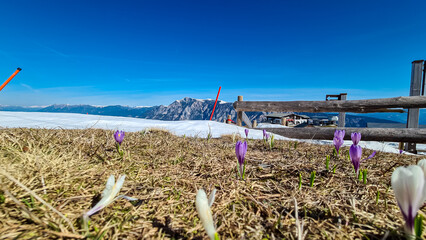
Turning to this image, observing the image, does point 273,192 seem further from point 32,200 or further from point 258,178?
point 32,200

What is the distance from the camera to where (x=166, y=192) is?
955mm

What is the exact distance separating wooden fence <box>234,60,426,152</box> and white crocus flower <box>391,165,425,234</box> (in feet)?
8.64

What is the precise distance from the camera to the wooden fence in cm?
343

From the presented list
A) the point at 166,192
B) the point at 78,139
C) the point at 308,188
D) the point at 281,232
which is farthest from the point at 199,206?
the point at 78,139

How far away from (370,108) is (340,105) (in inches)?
22.0

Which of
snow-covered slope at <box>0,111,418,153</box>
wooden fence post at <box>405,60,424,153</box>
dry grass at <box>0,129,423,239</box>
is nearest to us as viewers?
dry grass at <box>0,129,423,239</box>

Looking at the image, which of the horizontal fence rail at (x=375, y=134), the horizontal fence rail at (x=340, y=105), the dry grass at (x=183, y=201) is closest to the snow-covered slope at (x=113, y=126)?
the horizontal fence rail at (x=375, y=134)

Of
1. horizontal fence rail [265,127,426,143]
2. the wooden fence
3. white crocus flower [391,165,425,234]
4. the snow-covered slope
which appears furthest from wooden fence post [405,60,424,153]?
white crocus flower [391,165,425,234]

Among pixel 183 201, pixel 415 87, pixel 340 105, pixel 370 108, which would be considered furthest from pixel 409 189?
pixel 415 87

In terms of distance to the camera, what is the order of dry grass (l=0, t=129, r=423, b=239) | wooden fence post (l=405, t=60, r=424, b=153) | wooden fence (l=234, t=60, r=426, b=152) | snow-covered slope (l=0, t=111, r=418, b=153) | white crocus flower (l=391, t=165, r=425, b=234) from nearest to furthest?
white crocus flower (l=391, t=165, r=425, b=234) → dry grass (l=0, t=129, r=423, b=239) → snow-covered slope (l=0, t=111, r=418, b=153) → wooden fence (l=234, t=60, r=426, b=152) → wooden fence post (l=405, t=60, r=424, b=153)

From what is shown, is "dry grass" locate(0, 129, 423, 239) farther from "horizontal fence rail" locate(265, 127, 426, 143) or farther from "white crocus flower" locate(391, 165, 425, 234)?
"horizontal fence rail" locate(265, 127, 426, 143)

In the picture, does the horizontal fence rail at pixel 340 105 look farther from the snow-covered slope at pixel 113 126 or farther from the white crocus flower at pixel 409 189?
the white crocus flower at pixel 409 189

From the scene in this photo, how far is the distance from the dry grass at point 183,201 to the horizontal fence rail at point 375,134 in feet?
7.14

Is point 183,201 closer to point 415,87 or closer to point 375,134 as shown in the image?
point 375,134
